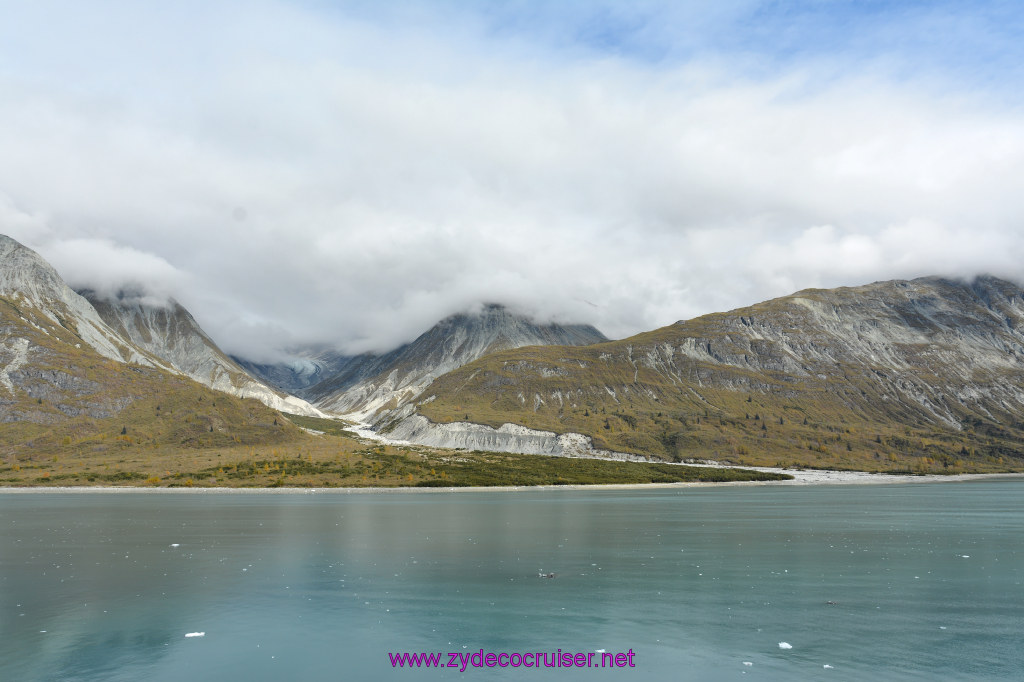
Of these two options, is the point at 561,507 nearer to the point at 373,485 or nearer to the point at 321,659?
the point at 373,485

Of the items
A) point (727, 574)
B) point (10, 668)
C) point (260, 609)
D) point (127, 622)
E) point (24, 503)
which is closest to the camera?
point (10, 668)

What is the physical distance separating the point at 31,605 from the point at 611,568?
3460cm

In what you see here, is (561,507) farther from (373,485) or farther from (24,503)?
(24,503)

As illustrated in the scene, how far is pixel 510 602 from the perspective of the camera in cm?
3688

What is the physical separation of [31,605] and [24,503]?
377 ft

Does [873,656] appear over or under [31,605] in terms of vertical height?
over

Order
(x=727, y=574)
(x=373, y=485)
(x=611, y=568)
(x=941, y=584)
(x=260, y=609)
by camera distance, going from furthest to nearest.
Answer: (x=373, y=485)
(x=611, y=568)
(x=727, y=574)
(x=941, y=584)
(x=260, y=609)

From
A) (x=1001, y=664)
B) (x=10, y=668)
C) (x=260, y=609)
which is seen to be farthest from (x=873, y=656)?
(x=10, y=668)

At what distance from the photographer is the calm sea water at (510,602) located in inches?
1029

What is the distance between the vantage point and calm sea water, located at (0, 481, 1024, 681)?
85.8 feet

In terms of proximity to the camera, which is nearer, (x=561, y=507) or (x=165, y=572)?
(x=165, y=572)

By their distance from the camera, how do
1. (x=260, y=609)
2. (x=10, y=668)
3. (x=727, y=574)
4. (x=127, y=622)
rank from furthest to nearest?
(x=727, y=574) → (x=260, y=609) → (x=127, y=622) → (x=10, y=668)

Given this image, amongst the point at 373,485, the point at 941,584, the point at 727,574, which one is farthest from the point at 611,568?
the point at 373,485

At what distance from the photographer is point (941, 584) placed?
1652 inches
